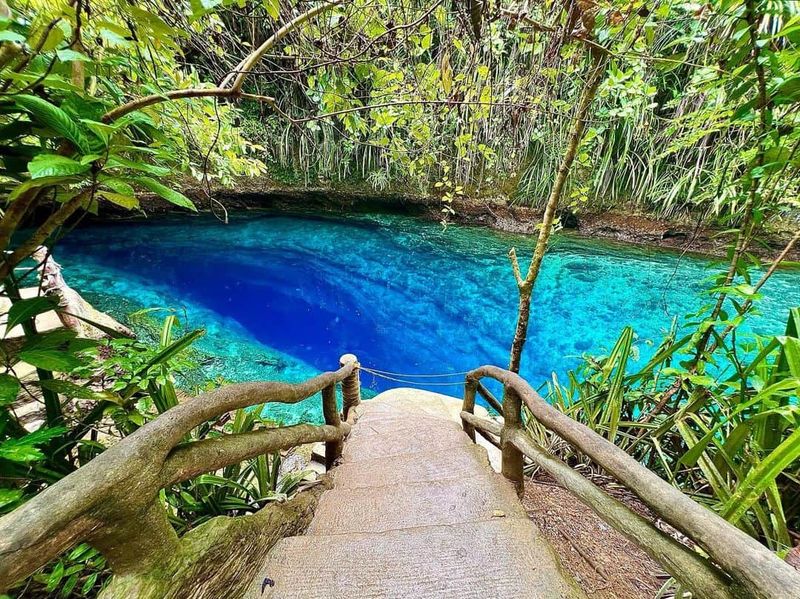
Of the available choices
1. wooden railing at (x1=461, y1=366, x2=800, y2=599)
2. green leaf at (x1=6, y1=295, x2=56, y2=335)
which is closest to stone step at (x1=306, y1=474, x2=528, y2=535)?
wooden railing at (x1=461, y1=366, x2=800, y2=599)

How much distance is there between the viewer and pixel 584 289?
7172 mm

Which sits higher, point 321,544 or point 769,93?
point 769,93

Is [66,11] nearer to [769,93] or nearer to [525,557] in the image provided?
[525,557]

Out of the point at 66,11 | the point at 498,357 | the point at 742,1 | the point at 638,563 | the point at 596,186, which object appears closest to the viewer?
the point at 66,11

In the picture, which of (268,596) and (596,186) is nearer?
(268,596)

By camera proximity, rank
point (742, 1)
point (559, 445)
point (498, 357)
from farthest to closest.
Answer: point (498, 357), point (559, 445), point (742, 1)

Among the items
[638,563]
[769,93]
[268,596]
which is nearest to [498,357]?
[638,563]

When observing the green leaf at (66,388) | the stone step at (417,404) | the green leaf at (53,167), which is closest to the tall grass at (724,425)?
the stone step at (417,404)

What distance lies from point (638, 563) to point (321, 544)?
1273 millimetres

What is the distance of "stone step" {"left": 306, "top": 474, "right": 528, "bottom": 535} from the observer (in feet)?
4.15

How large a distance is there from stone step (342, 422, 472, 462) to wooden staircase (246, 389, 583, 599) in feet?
1.31

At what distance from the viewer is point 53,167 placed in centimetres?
59

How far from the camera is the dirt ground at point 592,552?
4.06 ft

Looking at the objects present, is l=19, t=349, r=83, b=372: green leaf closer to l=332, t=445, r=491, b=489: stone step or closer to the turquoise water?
l=332, t=445, r=491, b=489: stone step
